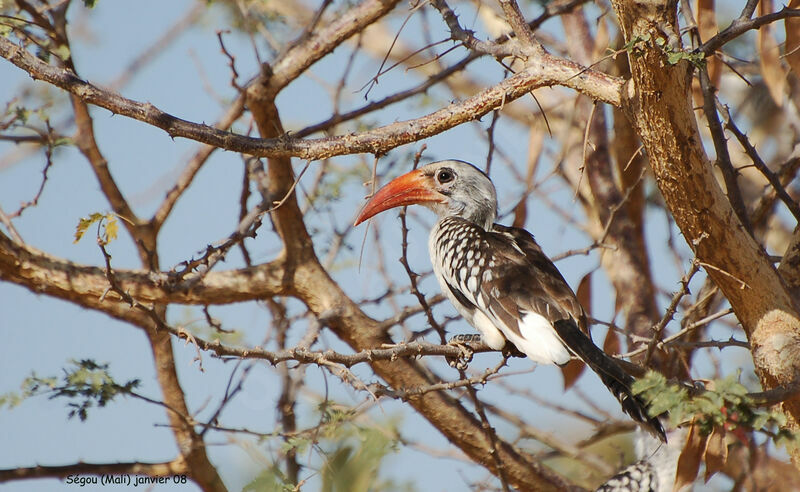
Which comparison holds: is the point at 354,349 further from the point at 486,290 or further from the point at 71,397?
the point at 71,397

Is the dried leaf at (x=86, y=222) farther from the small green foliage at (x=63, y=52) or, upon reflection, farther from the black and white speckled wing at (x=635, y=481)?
the black and white speckled wing at (x=635, y=481)

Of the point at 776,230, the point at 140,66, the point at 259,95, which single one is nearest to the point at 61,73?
the point at 259,95

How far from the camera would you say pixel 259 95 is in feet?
12.4

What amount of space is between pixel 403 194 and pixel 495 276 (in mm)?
1003

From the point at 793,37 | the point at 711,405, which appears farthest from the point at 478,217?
the point at 711,405

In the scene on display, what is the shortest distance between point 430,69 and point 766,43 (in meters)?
4.16

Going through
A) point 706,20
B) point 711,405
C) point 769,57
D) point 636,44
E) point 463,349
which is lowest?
point 711,405

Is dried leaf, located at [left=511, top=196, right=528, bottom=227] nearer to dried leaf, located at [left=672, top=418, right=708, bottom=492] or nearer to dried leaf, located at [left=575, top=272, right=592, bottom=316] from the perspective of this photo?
dried leaf, located at [left=575, top=272, right=592, bottom=316]

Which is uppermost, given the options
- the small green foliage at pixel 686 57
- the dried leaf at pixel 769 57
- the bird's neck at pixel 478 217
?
the bird's neck at pixel 478 217

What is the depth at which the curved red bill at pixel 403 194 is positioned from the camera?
4.12 m

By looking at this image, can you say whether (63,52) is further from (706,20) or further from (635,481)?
(635,481)

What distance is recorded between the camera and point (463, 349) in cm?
334

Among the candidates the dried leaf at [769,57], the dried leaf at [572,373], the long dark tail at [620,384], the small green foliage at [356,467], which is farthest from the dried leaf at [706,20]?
the small green foliage at [356,467]

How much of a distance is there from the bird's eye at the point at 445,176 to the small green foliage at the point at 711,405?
2.40 m
